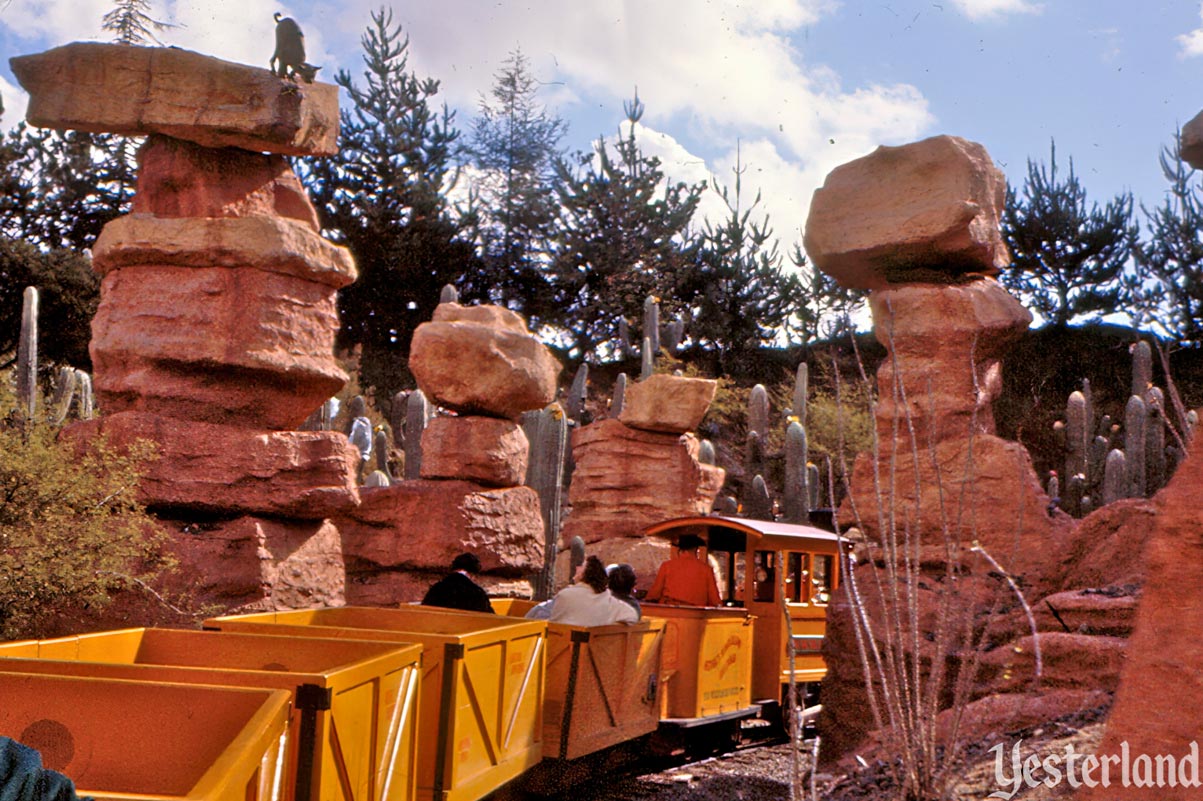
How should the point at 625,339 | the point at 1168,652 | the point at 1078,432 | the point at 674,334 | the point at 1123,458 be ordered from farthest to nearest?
the point at 625,339
the point at 674,334
the point at 1078,432
the point at 1123,458
the point at 1168,652

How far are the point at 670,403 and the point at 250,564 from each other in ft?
34.9

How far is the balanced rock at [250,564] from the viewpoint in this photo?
8.63 m

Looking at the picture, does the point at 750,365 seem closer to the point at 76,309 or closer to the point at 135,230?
the point at 76,309

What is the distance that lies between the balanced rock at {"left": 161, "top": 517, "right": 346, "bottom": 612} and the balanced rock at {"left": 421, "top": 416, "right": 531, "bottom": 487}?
7.49 ft

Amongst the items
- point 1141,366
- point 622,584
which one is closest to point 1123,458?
point 1141,366

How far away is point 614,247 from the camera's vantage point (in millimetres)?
34875

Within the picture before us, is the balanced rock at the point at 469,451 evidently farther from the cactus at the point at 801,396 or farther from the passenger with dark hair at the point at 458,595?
the cactus at the point at 801,396

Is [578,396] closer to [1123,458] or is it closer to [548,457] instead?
[548,457]

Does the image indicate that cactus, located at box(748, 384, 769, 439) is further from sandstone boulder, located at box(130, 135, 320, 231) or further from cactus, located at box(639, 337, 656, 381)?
sandstone boulder, located at box(130, 135, 320, 231)

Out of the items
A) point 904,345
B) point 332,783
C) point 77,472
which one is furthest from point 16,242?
point 332,783

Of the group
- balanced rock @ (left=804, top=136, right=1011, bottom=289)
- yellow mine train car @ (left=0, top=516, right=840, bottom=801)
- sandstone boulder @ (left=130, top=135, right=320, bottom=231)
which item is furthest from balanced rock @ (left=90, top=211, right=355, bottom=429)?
balanced rock @ (left=804, top=136, right=1011, bottom=289)

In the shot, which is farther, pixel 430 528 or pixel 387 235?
pixel 387 235

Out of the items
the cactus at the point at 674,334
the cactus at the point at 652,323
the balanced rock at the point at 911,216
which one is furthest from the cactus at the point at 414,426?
the cactus at the point at 674,334

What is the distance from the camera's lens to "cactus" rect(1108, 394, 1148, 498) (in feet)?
Result: 56.4
